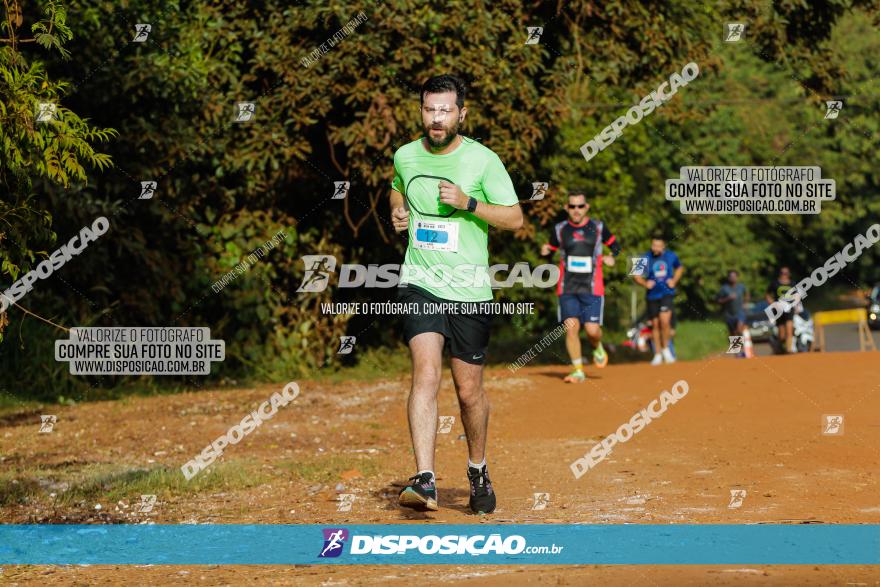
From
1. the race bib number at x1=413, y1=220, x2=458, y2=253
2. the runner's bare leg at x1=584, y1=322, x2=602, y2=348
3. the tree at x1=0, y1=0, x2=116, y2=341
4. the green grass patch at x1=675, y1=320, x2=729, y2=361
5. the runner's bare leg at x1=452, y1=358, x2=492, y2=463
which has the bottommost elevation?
the green grass patch at x1=675, y1=320, x2=729, y2=361

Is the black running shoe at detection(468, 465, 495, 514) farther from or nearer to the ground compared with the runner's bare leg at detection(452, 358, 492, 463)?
nearer to the ground

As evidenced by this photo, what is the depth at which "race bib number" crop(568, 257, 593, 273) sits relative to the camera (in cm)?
1455

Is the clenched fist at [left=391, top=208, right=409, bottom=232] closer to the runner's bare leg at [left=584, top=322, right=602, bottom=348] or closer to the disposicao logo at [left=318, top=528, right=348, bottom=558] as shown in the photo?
the disposicao logo at [left=318, top=528, right=348, bottom=558]

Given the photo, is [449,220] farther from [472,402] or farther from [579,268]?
[579,268]

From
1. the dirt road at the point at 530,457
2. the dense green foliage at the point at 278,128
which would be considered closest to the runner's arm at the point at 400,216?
the dirt road at the point at 530,457

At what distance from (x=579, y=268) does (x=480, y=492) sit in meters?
7.35

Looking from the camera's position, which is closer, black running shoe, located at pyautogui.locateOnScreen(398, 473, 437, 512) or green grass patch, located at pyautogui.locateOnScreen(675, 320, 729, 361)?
black running shoe, located at pyautogui.locateOnScreen(398, 473, 437, 512)

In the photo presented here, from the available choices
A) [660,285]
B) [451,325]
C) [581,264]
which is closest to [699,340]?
[660,285]

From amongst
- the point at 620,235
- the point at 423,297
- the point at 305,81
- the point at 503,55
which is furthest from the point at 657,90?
the point at 423,297

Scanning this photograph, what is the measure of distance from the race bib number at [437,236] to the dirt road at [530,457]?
1.52 meters

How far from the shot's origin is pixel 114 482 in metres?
9.17

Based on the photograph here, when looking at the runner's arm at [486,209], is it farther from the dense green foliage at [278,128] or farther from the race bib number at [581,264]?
the dense green foliage at [278,128]

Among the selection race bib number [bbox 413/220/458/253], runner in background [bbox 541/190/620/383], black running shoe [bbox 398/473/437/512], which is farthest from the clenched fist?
runner in background [bbox 541/190/620/383]

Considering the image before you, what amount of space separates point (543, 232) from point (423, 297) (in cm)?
1373
